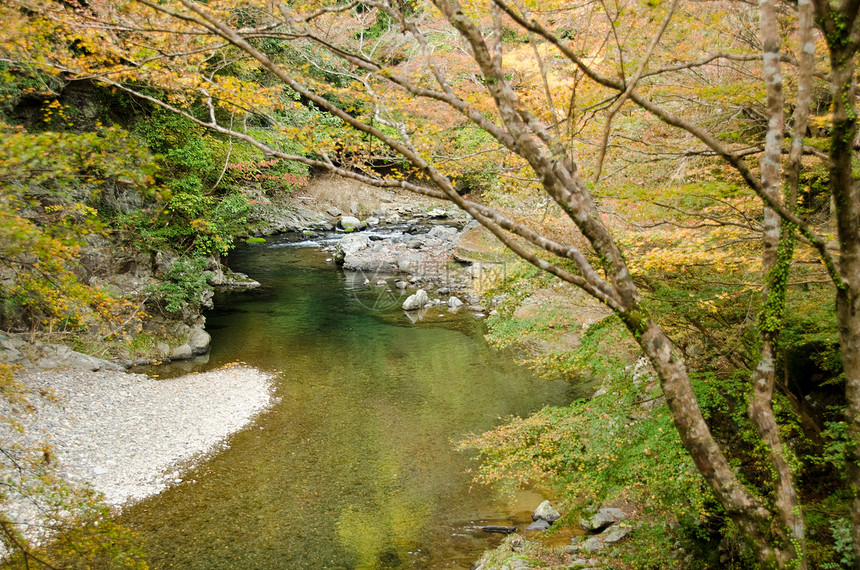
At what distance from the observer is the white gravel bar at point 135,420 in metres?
8.32

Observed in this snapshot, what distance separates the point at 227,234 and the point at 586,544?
12419 millimetres

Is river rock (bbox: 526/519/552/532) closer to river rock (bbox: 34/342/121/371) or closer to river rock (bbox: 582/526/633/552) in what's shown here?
river rock (bbox: 582/526/633/552)

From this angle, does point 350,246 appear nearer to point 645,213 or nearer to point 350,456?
point 350,456

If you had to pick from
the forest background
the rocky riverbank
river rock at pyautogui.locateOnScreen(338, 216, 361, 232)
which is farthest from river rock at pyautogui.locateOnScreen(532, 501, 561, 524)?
river rock at pyautogui.locateOnScreen(338, 216, 361, 232)

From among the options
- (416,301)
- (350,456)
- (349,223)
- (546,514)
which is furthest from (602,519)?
(349,223)

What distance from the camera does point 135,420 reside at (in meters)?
9.87

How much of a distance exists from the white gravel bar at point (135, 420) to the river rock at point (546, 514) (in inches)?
238

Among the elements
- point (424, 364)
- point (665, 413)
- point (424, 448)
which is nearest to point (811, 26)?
point (665, 413)

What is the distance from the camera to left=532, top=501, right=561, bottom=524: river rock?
773 cm

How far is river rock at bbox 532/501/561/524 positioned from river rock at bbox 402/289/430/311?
33.8 ft

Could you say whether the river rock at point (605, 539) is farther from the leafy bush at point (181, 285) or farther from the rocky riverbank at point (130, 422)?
the leafy bush at point (181, 285)

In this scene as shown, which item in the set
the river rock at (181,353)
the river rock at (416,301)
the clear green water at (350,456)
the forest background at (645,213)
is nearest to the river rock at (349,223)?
the river rock at (416,301)

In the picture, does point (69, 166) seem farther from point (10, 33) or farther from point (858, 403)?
point (858, 403)

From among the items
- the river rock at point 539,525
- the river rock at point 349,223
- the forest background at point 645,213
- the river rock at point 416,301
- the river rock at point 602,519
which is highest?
the forest background at point 645,213
